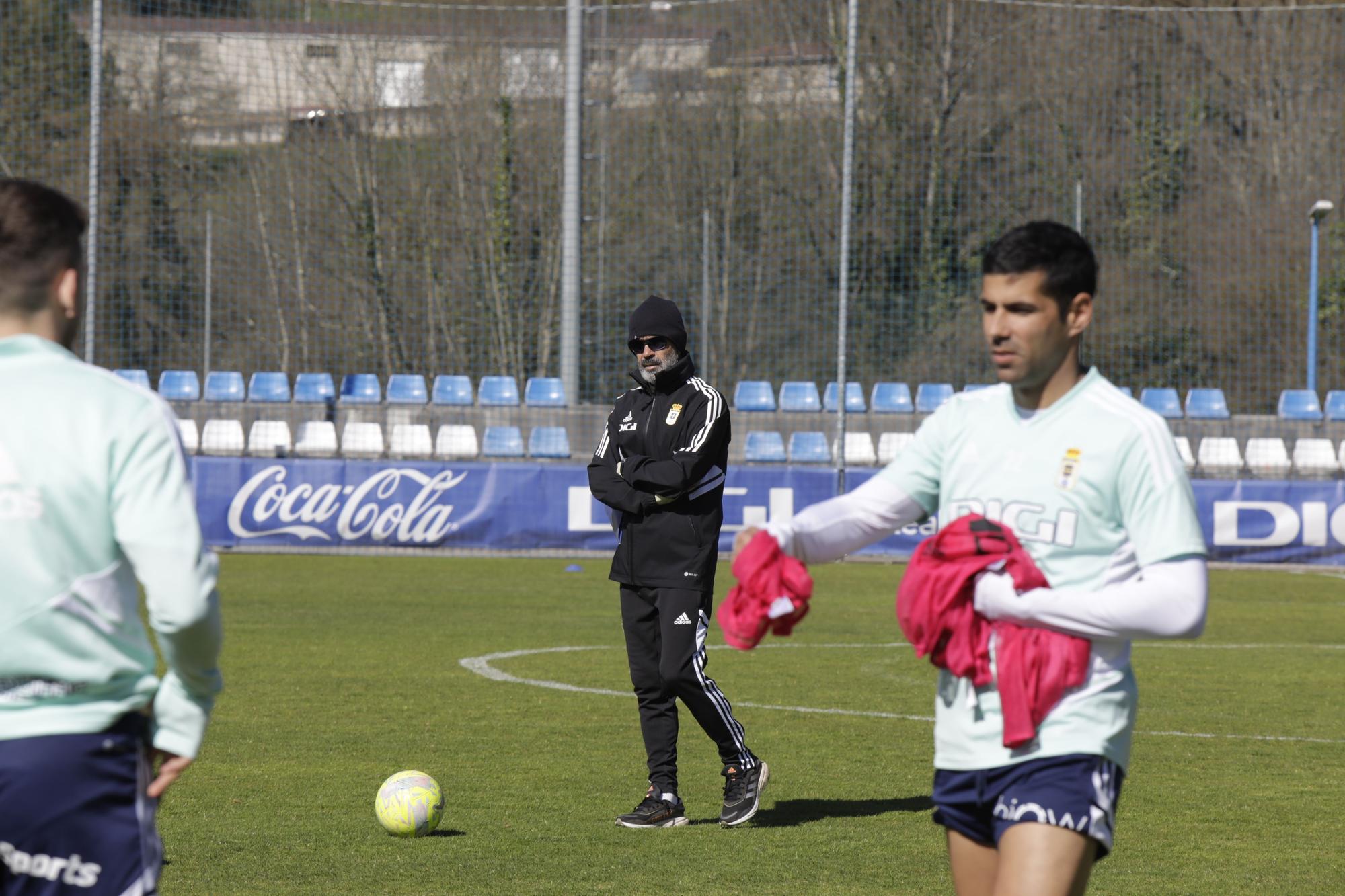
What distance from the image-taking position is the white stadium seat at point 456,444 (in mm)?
26094

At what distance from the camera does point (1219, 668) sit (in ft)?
44.4

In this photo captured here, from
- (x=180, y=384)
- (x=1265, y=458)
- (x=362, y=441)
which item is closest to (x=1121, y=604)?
(x=362, y=441)

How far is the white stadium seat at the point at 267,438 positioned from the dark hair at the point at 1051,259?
23.3m

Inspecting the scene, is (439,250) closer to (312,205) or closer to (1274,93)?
(312,205)

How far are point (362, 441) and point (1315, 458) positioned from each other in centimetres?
1478

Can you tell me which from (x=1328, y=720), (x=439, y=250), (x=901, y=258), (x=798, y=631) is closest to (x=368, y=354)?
(x=439, y=250)

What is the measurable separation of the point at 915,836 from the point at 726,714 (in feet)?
3.22

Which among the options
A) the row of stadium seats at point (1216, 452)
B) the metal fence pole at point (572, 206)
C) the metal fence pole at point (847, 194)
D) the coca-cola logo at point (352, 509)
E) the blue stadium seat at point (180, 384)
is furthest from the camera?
the blue stadium seat at point (180, 384)

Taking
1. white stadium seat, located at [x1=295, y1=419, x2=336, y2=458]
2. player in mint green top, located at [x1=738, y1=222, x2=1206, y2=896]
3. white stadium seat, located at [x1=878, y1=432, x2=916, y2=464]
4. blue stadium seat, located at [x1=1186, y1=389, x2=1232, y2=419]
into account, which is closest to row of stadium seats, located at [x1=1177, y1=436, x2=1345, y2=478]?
blue stadium seat, located at [x1=1186, y1=389, x2=1232, y2=419]

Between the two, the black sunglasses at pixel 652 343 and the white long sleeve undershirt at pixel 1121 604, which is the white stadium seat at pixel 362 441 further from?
the white long sleeve undershirt at pixel 1121 604

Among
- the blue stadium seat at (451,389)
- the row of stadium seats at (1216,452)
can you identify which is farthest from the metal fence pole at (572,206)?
the blue stadium seat at (451,389)

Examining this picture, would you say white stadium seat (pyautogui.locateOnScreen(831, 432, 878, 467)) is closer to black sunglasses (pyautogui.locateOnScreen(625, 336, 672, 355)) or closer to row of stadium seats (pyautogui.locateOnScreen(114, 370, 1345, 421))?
row of stadium seats (pyautogui.locateOnScreen(114, 370, 1345, 421))

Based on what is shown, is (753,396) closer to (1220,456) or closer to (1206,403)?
(1220,456)

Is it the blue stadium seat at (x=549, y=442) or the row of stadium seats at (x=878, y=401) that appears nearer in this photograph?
the blue stadium seat at (x=549, y=442)
